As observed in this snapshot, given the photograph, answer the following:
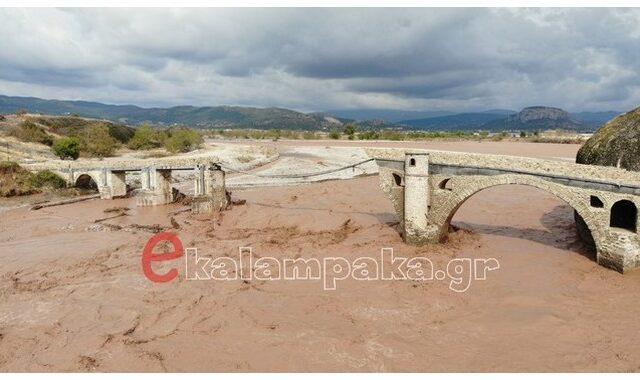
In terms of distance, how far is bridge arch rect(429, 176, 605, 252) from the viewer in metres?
14.9

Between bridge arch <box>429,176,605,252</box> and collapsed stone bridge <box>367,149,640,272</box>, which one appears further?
bridge arch <box>429,176,605,252</box>

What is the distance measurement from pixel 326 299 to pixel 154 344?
5239mm

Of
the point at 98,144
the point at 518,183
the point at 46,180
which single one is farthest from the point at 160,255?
the point at 98,144

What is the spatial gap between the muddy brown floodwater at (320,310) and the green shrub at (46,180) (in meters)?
12.0

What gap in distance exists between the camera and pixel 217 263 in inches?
722

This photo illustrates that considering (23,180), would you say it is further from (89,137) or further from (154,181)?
(89,137)

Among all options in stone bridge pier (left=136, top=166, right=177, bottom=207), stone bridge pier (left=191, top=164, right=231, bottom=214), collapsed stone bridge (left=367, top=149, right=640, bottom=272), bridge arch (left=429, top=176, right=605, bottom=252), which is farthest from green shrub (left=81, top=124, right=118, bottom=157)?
bridge arch (left=429, top=176, right=605, bottom=252)

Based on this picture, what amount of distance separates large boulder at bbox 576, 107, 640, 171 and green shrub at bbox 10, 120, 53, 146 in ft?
179

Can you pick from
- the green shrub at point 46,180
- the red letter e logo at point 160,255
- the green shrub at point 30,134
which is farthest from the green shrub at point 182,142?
the red letter e logo at point 160,255

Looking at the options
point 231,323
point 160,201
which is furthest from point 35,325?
point 160,201

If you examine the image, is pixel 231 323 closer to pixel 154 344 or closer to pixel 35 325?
pixel 154 344

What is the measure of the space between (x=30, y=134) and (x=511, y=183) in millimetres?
54097

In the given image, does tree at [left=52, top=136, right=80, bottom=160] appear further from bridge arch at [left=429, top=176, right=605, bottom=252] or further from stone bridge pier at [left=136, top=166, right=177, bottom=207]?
bridge arch at [left=429, top=176, right=605, bottom=252]

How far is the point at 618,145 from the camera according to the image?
17266 millimetres
